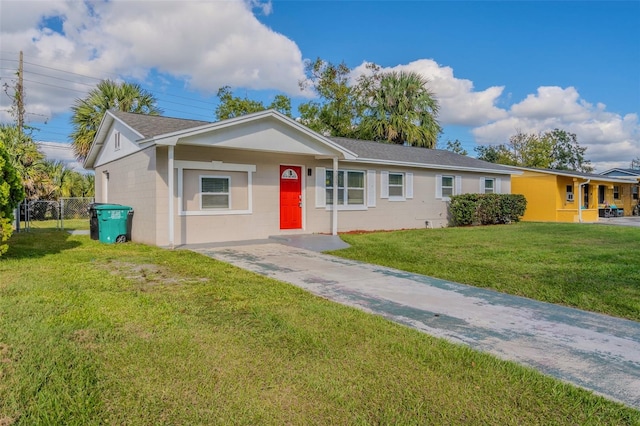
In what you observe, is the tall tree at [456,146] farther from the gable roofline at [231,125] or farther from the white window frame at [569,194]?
Result: the gable roofline at [231,125]

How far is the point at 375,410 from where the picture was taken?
8.39ft

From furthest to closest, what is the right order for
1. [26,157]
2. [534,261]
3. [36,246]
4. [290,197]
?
1. [26,157]
2. [290,197]
3. [36,246]
4. [534,261]

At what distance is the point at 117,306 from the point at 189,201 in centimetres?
654

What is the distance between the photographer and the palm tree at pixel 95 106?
2005cm

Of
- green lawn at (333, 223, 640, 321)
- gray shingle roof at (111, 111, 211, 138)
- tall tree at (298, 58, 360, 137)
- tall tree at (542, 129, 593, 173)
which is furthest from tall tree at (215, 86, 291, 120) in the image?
tall tree at (542, 129, 593, 173)

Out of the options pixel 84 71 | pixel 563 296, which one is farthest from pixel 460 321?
pixel 84 71

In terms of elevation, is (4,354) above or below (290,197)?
below

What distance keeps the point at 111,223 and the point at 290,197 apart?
5285 mm

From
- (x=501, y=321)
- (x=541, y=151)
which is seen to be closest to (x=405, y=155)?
(x=501, y=321)

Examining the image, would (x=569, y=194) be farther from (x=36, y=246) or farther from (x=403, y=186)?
(x=36, y=246)

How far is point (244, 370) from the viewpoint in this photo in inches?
122

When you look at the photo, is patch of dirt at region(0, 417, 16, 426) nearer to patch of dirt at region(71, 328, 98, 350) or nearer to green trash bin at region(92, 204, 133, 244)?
patch of dirt at region(71, 328, 98, 350)

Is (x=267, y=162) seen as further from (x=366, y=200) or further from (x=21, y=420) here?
(x=21, y=420)

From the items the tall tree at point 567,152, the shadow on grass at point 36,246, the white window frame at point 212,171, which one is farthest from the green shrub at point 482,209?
the tall tree at point 567,152
